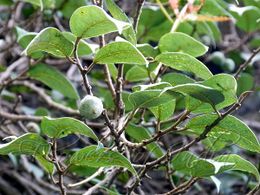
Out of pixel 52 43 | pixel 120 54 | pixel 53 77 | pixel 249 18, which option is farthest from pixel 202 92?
pixel 249 18

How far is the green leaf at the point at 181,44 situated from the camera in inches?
39.9

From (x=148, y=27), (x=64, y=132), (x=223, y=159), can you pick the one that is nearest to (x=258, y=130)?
(x=148, y=27)

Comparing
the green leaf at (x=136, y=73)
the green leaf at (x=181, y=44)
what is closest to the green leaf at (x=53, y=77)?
the green leaf at (x=136, y=73)

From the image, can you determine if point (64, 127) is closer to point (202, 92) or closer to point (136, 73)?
point (202, 92)

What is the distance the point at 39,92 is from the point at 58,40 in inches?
30.2

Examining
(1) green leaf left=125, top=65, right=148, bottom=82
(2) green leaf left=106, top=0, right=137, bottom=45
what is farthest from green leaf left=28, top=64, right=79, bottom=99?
(2) green leaf left=106, top=0, right=137, bottom=45

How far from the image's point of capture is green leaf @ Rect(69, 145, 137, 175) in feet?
2.75

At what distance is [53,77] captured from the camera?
131 cm

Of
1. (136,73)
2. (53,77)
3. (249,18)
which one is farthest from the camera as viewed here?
(249,18)

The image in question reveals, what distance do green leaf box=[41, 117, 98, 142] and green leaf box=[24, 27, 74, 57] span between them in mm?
105

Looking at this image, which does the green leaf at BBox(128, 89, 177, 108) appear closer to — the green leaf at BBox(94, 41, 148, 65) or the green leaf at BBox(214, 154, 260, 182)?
the green leaf at BBox(94, 41, 148, 65)

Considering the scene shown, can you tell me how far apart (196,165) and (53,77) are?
517 millimetres

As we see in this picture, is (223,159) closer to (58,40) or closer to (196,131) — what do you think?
(196,131)

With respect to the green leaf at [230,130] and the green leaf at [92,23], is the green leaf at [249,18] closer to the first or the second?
the green leaf at [230,130]
